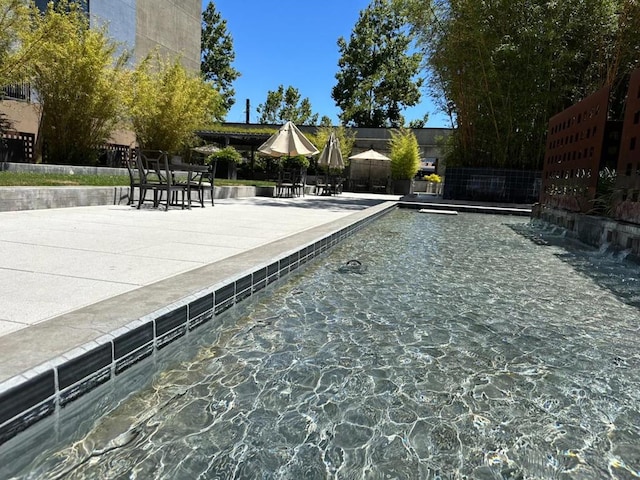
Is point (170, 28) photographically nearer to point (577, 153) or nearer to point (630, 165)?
point (577, 153)

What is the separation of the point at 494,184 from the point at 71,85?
35.6ft

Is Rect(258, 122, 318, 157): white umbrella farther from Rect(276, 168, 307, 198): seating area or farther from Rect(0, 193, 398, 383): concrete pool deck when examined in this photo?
Rect(0, 193, 398, 383): concrete pool deck

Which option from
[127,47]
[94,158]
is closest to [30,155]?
[94,158]

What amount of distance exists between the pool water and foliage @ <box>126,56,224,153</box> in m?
10.9

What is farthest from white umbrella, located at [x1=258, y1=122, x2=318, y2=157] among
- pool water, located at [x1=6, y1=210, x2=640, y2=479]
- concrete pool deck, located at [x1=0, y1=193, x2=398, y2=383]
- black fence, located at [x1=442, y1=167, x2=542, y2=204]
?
pool water, located at [x1=6, y1=210, x2=640, y2=479]

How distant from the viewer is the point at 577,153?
7.67m

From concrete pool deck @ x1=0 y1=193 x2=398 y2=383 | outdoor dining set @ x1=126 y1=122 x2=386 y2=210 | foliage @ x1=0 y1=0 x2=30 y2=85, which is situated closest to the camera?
concrete pool deck @ x1=0 y1=193 x2=398 y2=383

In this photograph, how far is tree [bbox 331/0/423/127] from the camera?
3222cm

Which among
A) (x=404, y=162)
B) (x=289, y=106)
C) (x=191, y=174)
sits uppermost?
(x=289, y=106)

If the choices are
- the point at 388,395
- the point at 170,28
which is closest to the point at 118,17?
the point at 170,28

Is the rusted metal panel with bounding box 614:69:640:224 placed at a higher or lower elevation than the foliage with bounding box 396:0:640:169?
lower

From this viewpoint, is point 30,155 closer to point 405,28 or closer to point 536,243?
point 536,243

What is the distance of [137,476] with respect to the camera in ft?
4.27

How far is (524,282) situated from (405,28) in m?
32.5
